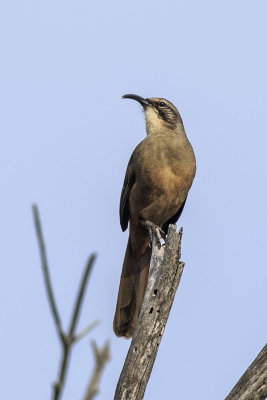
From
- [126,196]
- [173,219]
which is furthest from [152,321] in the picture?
[173,219]

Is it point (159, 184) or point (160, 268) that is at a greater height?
point (159, 184)

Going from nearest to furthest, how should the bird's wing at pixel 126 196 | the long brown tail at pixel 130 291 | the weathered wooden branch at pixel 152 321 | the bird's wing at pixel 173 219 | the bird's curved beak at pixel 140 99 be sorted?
the weathered wooden branch at pixel 152 321 → the long brown tail at pixel 130 291 → the bird's wing at pixel 126 196 → the bird's wing at pixel 173 219 → the bird's curved beak at pixel 140 99

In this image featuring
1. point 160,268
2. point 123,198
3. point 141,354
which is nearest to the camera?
point 141,354

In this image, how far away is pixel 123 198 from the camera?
7000 millimetres

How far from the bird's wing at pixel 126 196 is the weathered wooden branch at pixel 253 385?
3314 millimetres

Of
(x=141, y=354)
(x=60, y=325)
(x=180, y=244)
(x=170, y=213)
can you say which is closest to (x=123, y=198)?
(x=170, y=213)

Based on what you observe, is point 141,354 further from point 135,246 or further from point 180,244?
point 135,246

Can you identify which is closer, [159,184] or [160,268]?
[160,268]

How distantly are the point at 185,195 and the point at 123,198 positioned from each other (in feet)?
2.45

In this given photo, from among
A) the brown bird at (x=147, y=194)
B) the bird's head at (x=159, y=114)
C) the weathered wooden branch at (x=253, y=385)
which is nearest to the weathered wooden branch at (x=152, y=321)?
the weathered wooden branch at (x=253, y=385)

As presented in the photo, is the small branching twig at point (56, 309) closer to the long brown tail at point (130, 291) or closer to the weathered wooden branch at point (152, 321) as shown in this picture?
the weathered wooden branch at point (152, 321)

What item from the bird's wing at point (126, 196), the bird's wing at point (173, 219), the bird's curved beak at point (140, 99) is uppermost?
the bird's curved beak at point (140, 99)

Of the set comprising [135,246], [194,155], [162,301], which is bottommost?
[162,301]

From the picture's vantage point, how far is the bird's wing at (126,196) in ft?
22.6
